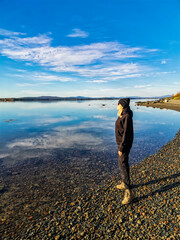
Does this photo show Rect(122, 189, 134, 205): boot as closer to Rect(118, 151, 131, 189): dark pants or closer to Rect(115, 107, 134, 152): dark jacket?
Rect(118, 151, 131, 189): dark pants

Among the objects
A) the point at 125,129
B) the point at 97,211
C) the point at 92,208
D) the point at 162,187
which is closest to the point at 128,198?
the point at 97,211

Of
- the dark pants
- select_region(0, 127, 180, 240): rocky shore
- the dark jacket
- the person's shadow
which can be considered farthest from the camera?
the person's shadow

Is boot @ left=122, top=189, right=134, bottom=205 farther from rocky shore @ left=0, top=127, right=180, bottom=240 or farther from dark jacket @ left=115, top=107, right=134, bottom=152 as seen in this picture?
dark jacket @ left=115, top=107, right=134, bottom=152

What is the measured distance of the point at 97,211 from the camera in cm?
677

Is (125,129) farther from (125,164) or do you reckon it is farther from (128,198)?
(128,198)

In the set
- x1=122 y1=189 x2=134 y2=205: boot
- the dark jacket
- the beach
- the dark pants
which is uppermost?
the dark jacket

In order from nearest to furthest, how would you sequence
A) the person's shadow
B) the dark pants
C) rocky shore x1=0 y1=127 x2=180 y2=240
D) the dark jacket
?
rocky shore x1=0 y1=127 x2=180 y2=240, the dark jacket, the dark pants, the person's shadow

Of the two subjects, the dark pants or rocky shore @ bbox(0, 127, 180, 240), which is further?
the dark pants

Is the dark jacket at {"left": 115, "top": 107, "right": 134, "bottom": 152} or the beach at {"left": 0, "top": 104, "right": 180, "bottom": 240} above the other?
the dark jacket at {"left": 115, "top": 107, "right": 134, "bottom": 152}

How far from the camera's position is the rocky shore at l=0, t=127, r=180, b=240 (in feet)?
18.4

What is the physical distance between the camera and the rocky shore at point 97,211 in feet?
18.4

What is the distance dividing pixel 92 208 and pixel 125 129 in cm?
387

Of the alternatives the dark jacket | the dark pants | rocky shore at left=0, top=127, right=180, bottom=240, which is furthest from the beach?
the dark jacket

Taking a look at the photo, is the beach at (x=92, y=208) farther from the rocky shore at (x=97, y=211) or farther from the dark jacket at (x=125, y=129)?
the dark jacket at (x=125, y=129)
